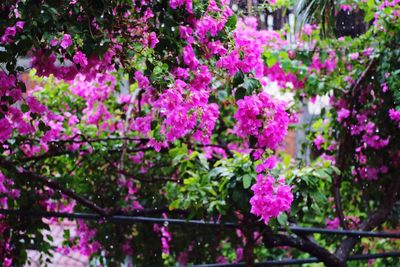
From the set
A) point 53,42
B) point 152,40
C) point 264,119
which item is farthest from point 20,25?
point 264,119

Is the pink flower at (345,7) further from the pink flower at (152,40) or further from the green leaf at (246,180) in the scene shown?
the pink flower at (152,40)

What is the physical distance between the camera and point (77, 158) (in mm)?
3576

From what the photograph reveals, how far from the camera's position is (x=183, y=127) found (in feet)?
6.74

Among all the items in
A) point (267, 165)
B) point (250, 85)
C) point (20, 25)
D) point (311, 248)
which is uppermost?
point (20, 25)

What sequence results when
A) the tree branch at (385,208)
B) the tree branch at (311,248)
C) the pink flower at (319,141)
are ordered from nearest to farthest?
the tree branch at (311,248) < the tree branch at (385,208) < the pink flower at (319,141)

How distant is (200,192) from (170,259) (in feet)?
6.45

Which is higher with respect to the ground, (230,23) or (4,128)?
(230,23)

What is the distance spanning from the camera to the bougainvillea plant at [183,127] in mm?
2070

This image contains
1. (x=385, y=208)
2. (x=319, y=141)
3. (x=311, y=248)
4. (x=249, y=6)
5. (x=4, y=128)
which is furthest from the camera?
(x=319, y=141)

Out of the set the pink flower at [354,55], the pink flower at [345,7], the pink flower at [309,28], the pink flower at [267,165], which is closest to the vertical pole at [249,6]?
the pink flower at [267,165]

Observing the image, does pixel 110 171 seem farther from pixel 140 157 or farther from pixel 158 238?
pixel 158 238

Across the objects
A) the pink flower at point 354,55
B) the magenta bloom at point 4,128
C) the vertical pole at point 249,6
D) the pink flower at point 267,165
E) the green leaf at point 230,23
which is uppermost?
the vertical pole at point 249,6

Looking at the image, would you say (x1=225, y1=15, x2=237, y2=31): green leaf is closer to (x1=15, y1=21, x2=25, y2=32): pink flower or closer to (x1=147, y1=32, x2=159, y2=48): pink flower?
(x1=147, y1=32, x2=159, y2=48): pink flower

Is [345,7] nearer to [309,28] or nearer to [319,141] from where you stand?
[309,28]
